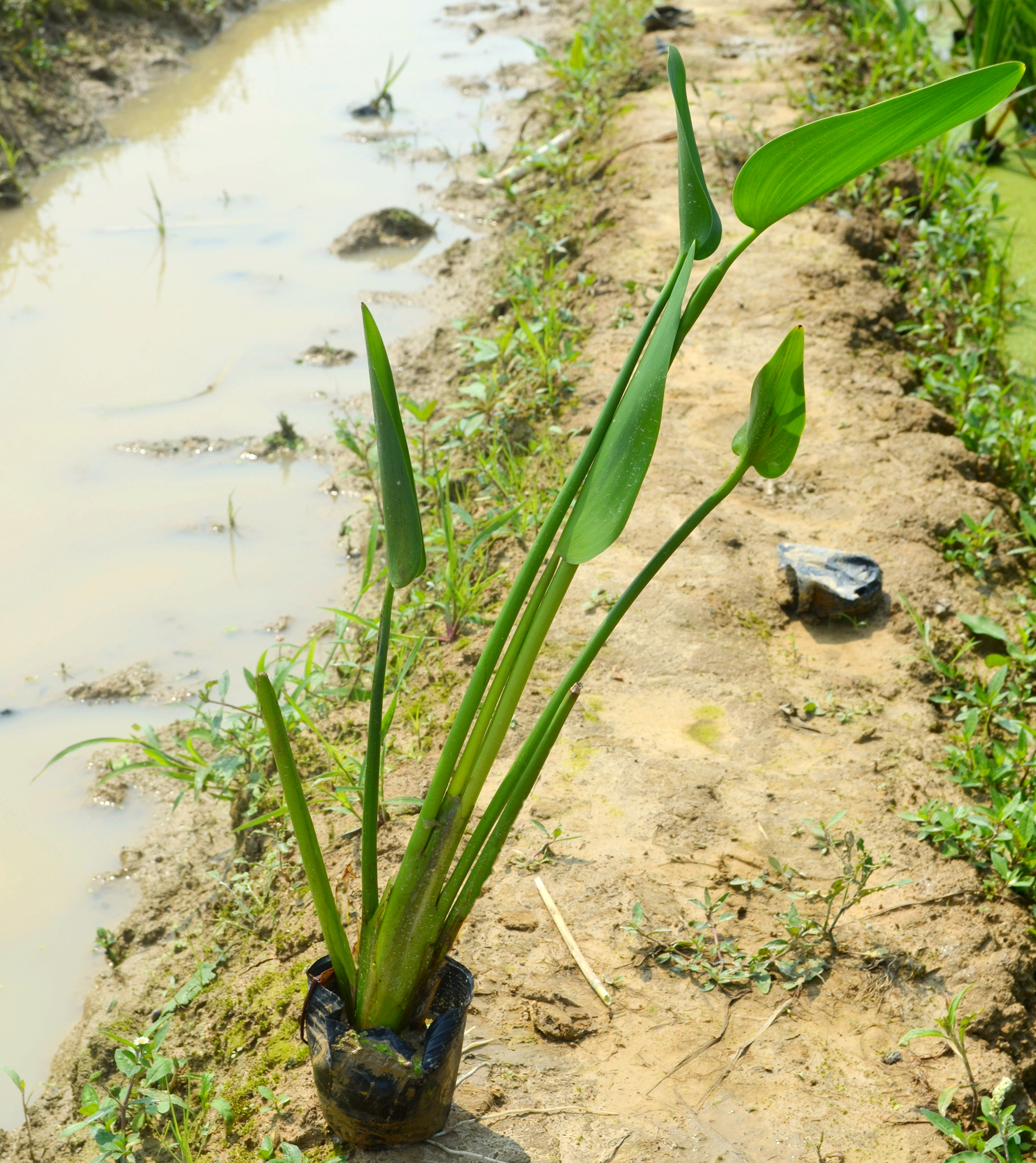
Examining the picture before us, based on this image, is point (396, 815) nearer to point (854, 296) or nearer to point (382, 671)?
point (382, 671)

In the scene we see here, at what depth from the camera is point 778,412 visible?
42.7 inches

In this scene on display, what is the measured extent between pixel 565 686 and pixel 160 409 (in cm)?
256

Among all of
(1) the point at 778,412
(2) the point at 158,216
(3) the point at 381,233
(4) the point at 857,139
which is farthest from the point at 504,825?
(2) the point at 158,216

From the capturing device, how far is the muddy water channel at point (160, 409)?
2.08m

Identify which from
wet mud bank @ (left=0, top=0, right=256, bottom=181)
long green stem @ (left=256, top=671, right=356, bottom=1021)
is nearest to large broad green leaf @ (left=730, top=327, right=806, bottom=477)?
long green stem @ (left=256, top=671, right=356, bottom=1021)

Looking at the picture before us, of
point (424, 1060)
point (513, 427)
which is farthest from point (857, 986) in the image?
point (513, 427)

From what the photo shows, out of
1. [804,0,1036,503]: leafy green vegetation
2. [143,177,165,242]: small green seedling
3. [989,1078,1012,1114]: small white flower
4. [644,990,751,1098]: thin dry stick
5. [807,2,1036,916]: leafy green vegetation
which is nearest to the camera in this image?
[989,1078,1012,1114]: small white flower

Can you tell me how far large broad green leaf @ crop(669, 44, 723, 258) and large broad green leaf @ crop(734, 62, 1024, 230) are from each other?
0.04 meters

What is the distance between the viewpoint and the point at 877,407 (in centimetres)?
294

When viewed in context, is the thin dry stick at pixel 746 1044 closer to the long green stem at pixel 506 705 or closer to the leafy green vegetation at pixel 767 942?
the leafy green vegetation at pixel 767 942

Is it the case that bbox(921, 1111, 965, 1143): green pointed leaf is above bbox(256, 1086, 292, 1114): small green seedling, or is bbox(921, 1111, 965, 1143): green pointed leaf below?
above

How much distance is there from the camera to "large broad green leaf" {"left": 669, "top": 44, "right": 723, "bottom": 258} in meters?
1.00

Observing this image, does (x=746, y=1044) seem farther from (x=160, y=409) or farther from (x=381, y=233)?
(x=381, y=233)

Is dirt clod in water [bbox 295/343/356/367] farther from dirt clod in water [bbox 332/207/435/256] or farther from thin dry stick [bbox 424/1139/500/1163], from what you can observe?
thin dry stick [bbox 424/1139/500/1163]
